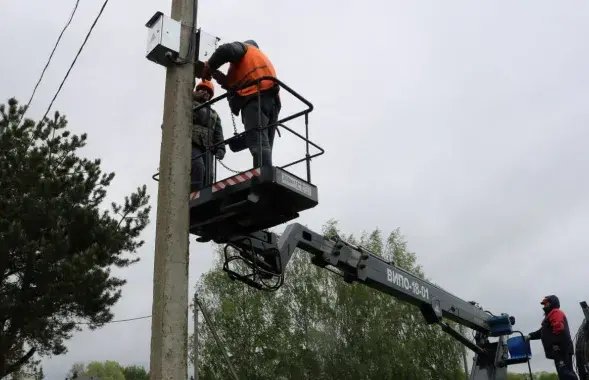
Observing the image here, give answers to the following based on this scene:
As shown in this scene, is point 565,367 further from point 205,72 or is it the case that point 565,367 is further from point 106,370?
point 106,370

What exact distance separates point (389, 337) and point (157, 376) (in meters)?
22.6

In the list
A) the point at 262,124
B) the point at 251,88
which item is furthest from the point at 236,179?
the point at 251,88

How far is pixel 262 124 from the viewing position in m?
6.51

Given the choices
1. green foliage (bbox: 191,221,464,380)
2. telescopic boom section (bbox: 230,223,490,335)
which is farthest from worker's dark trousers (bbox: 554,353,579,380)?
green foliage (bbox: 191,221,464,380)

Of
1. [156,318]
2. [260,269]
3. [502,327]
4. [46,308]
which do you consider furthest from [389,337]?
[156,318]

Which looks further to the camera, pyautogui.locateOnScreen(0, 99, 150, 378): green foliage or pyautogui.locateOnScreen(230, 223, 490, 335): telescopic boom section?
pyautogui.locateOnScreen(0, 99, 150, 378): green foliage

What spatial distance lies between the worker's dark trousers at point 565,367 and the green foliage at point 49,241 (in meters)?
11.2

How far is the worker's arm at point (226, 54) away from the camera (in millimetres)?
6324

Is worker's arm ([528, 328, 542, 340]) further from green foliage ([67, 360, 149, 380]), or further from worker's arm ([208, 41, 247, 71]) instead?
green foliage ([67, 360, 149, 380])

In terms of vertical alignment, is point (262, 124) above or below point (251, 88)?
below

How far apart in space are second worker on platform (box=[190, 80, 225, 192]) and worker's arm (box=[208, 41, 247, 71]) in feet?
1.69

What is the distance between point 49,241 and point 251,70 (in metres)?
10.6

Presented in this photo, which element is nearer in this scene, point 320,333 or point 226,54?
point 226,54

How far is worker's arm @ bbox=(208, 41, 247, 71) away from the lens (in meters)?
6.32
